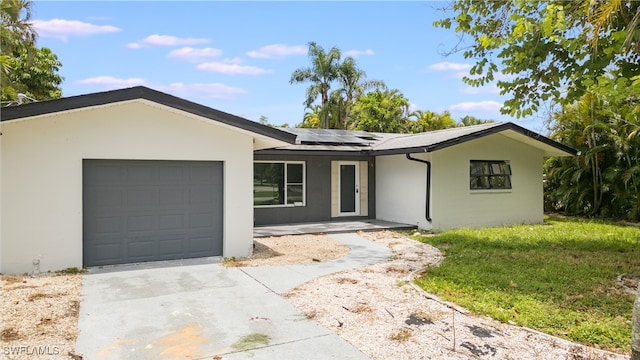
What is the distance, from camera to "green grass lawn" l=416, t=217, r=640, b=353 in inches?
194

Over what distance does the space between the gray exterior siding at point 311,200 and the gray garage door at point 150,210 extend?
15.1ft

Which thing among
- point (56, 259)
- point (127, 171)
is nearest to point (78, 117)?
point (127, 171)

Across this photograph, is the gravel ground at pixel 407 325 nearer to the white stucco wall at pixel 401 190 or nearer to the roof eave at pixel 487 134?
the roof eave at pixel 487 134

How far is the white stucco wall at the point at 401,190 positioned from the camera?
41.8ft

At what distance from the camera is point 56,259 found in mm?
7238

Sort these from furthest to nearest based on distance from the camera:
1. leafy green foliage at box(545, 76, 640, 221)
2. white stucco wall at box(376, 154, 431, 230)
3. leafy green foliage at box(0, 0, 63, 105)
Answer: leafy green foliage at box(545, 76, 640, 221)
white stucco wall at box(376, 154, 431, 230)
leafy green foliage at box(0, 0, 63, 105)

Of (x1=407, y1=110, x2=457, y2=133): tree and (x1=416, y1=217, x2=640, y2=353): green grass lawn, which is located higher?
(x1=407, y1=110, x2=457, y2=133): tree

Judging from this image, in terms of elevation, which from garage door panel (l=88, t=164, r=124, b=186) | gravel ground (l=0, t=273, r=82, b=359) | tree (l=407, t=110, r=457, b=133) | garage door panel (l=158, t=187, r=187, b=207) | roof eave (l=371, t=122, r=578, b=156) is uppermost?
tree (l=407, t=110, r=457, b=133)

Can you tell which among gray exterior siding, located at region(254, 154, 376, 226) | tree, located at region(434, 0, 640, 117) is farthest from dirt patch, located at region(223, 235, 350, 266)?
tree, located at region(434, 0, 640, 117)

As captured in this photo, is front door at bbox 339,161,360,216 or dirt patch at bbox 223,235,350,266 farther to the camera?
front door at bbox 339,161,360,216

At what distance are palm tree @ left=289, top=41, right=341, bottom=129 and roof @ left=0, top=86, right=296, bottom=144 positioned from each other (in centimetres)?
2123

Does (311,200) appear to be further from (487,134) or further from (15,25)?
(15,25)

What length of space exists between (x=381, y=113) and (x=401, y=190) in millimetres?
14223

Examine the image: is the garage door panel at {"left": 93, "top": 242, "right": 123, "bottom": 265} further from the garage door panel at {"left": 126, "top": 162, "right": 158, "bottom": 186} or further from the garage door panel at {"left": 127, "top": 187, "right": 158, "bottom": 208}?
the garage door panel at {"left": 126, "top": 162, "right": 158, "bottom": 186}
